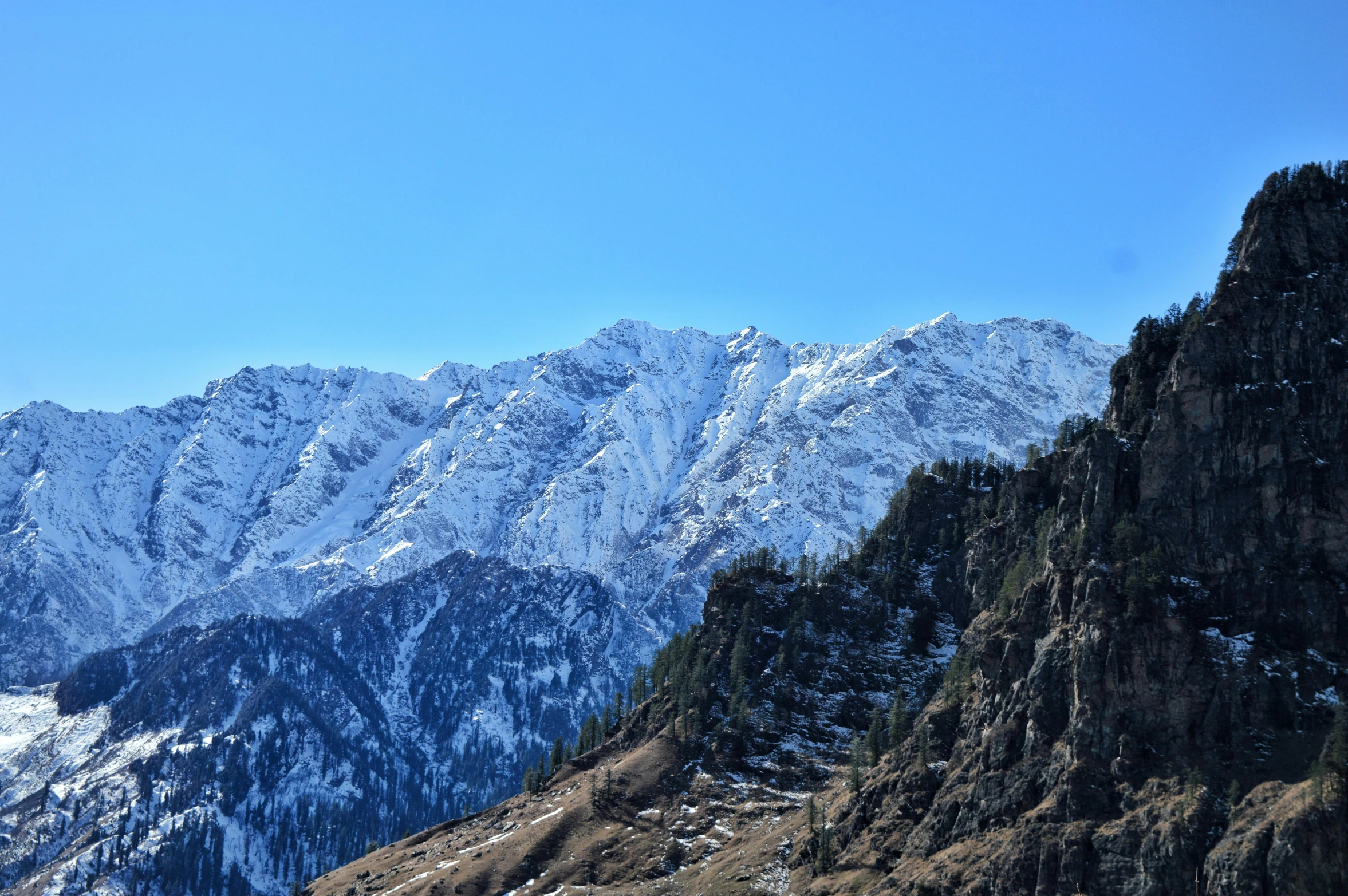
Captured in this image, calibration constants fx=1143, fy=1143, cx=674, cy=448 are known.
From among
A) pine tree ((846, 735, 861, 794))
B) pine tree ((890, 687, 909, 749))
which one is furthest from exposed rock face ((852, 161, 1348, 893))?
pine tree ((890, 687, 909, 749))

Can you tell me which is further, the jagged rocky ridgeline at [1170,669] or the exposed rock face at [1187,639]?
the exposed rock face at [1187,639]

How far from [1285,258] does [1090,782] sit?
69797 mm

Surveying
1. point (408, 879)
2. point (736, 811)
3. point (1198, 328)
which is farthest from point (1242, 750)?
point (408, 879)

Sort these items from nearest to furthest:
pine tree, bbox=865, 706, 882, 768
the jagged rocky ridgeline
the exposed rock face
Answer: the jagged rocky ridgeline → the exposed rock face → pine tree, bbox=865, 706, 882, 768

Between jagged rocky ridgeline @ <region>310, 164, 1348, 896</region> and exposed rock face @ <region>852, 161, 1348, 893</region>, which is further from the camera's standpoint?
exposed rock face @ <region>852, 161, 1348, 893</region>

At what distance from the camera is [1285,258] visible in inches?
5477

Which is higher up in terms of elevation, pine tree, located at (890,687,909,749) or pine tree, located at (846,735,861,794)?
pine tree, located at (890,687,909,749)

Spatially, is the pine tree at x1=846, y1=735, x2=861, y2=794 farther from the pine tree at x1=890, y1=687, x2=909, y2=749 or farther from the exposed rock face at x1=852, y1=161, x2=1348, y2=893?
the exposed rock face at x1=852, y1=161, x2=1348, y2=893

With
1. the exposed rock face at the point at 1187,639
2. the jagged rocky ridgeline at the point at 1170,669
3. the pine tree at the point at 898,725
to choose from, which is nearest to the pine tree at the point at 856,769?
the jagged rocky ridgeline at the point at 1170,669

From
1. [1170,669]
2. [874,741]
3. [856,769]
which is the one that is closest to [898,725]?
[874,741]

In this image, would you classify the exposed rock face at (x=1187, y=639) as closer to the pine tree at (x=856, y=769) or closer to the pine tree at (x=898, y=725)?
the pine tree at (x=856, y=769)

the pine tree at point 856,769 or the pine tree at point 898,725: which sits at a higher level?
the pine tree at point 898,725

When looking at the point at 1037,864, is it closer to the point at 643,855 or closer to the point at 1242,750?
the point at 1242,750

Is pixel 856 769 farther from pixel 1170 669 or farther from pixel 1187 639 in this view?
pixel 1187 639
